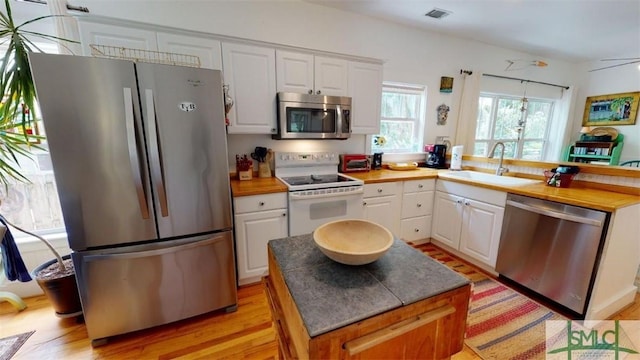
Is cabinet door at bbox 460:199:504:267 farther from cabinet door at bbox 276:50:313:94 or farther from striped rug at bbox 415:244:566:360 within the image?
cabinet door at bbox 276:50:313:94

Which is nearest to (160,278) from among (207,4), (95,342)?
(95,342)

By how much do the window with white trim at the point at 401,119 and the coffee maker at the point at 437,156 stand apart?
17 centimetres

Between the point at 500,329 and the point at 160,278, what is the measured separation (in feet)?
7.82

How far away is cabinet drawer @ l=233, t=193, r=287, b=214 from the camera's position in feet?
6.49

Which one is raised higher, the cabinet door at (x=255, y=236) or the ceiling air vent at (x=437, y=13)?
the ceiling air vent at (x=437, y=13)

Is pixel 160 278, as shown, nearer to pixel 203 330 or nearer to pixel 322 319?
pixel 203 330

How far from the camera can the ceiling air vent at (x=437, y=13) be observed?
265cm

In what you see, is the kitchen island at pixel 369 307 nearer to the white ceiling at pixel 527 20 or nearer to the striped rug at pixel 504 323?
the striped rug at pixel 504 323

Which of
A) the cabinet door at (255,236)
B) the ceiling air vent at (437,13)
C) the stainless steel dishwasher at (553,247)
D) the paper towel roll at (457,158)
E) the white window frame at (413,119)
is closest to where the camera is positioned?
the stainless steel dishwasher at (553,247)

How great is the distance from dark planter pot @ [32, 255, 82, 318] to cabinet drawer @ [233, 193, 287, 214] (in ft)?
3.86

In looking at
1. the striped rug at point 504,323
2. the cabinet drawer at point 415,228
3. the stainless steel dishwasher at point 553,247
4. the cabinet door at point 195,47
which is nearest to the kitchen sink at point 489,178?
the stainless steel dishwasher at point 553,247
